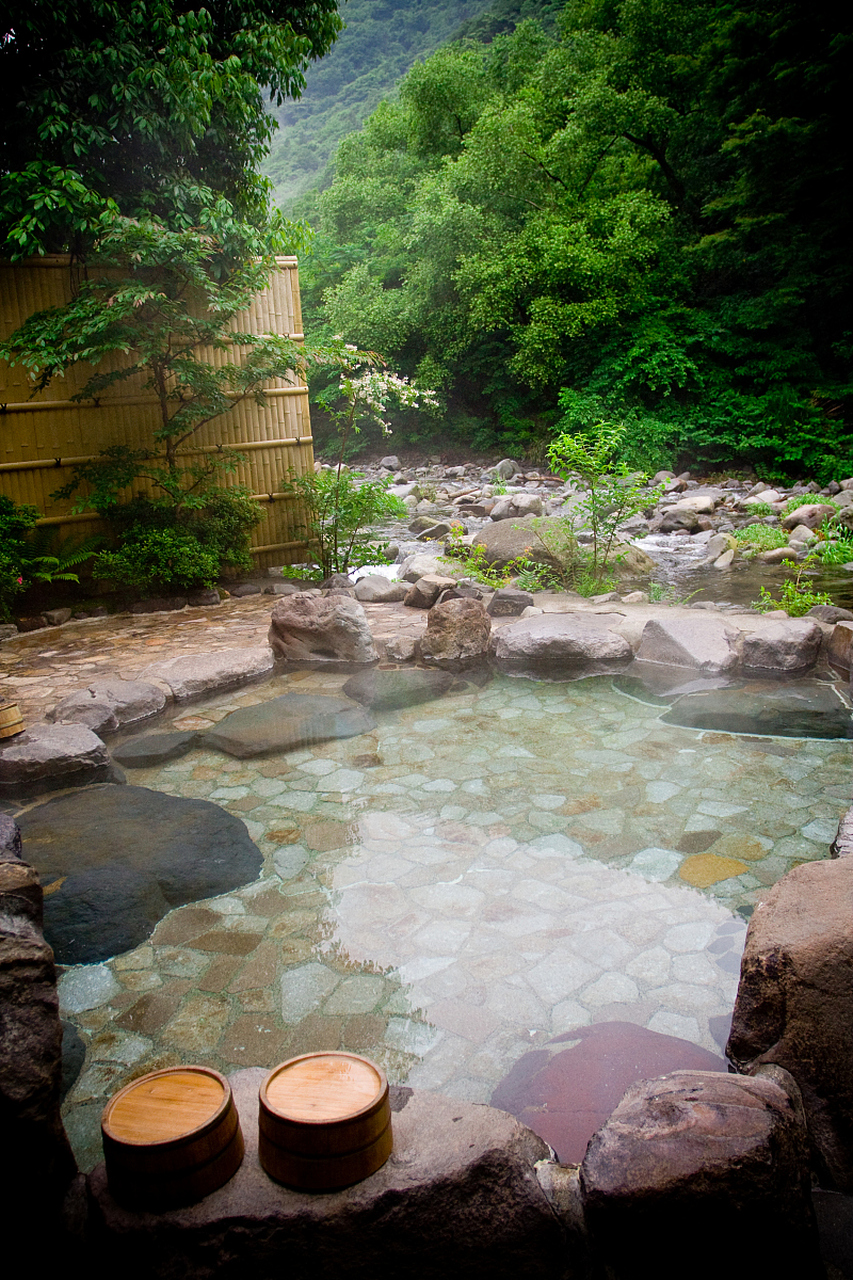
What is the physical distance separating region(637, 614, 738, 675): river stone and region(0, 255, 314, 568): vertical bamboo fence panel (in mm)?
4973

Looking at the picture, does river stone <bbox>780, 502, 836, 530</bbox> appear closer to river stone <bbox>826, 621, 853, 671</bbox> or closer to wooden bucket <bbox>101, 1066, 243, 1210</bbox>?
river stone <bbox>826, 621, 853, 671</bbox>

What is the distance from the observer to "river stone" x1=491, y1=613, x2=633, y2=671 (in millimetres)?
6148

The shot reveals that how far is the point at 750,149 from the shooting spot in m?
16.1

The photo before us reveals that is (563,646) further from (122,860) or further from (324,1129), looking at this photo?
(324,1129)

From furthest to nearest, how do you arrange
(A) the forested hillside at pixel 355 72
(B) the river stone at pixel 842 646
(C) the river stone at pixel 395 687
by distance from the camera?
(A) the forested hillside at pixel 355 72, (B) the river stone at pixel 842 646, (C) the river stone at pixel 395 687

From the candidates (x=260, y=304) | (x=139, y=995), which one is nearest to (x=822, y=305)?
(x=260, y=304)

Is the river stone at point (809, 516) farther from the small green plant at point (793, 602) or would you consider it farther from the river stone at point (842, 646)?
the river stone at point (842, 646)

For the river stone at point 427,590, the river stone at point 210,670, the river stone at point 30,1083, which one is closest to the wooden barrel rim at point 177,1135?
the river stone at point 30,1083

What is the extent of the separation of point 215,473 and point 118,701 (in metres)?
4.25

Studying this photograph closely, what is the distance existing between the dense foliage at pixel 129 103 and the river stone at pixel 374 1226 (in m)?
7.49

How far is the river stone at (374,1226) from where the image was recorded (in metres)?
1.66

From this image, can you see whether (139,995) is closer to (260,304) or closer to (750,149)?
(260,304)

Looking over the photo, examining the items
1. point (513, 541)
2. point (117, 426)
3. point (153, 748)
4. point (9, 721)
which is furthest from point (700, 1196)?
point (117, 426)

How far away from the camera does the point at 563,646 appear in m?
6.19
